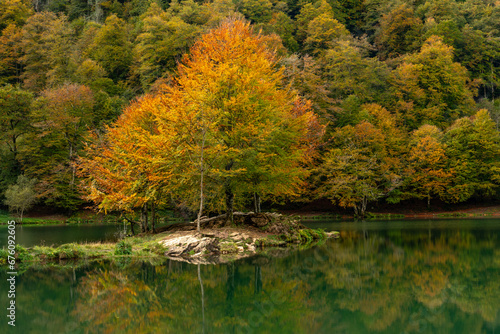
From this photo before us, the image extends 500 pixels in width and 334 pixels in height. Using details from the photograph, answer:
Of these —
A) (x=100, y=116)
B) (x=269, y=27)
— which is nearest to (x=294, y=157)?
(x=100, y=116)

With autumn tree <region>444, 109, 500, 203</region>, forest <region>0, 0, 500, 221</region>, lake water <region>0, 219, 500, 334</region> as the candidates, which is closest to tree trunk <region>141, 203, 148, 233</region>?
forest <region>0, 0, 500, 221</region>

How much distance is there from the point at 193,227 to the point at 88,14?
91496 millimetres

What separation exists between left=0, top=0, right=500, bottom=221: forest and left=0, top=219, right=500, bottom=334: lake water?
7587mm

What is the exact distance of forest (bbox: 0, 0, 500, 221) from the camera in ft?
71.8

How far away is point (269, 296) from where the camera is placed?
32.2 feet

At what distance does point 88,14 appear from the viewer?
329 ft

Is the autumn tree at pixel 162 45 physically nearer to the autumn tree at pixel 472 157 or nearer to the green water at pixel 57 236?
the green water at pixel 57 236

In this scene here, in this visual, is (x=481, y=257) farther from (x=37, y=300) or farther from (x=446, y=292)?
(x=37, y=300)

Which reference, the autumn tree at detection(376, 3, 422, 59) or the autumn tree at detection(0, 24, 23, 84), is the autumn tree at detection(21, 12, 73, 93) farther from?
the autumn tree at detection(376, 3, 422, 59)

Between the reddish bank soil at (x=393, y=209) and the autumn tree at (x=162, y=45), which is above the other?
the autumn tree at (x=162, y=45)

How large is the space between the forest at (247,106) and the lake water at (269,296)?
759cm

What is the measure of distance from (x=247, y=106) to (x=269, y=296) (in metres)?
12.7

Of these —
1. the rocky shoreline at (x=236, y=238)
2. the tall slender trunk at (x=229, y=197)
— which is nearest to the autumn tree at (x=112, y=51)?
the rocky shoreline at (x=236, y=238)

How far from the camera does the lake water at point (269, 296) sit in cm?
752
